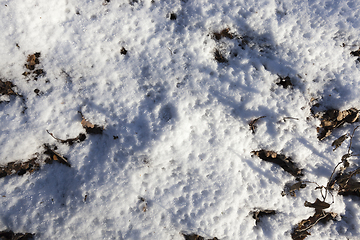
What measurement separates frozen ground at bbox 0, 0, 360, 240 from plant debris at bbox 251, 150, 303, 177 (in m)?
0.08

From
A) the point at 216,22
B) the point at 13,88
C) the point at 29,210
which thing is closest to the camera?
the point at 29,210

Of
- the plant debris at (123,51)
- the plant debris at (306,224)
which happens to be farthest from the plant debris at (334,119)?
Answer: the plant debris at (123,51)

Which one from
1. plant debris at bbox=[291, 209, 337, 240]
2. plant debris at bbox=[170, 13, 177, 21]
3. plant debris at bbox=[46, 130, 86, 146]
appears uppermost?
plant debris at bbox=[170, 13, 177, 21]

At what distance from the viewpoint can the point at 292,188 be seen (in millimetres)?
2838

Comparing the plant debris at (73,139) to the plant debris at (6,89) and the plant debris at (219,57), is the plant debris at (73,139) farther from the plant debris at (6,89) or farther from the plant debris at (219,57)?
the plant debris at (219,57)

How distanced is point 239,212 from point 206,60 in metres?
2.26

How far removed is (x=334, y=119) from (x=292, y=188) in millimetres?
1216

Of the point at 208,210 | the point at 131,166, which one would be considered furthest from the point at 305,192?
the point at 131,166

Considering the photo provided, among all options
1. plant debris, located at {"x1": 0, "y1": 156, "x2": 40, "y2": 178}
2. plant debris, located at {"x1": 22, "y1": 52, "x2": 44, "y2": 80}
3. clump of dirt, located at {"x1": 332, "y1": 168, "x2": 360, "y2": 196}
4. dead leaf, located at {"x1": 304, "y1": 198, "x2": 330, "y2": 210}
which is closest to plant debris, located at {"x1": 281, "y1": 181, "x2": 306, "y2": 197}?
dead leaf, located at {"x1": 304, "y1": 198, "x2": 330, "y2": 210}

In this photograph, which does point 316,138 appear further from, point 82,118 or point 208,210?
point 82,118

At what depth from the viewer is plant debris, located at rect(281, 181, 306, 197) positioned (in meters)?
2.83

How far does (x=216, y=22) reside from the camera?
3.01m

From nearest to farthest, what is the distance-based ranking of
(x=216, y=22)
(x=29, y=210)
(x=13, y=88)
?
1. (x=29, y=210)
2. (x=13, y=88)
3. (x=216, y=22)

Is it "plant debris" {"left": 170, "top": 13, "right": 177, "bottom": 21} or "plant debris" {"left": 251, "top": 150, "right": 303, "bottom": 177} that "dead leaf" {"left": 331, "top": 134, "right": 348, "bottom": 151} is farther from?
"plant debris" {"left": 170, "top": 13, "right": 177, "bottom": 21}
